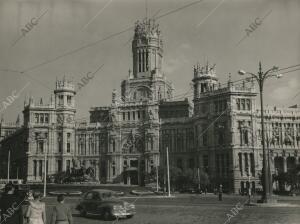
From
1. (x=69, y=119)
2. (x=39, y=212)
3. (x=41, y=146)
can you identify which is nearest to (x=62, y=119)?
(x=69, y=119)

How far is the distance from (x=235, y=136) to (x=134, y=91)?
86.6 ft

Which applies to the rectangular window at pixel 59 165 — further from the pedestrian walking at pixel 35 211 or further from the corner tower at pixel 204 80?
the pedestrian walking at pixel 35 211

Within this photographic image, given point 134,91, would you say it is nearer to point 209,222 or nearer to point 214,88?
point 214,88

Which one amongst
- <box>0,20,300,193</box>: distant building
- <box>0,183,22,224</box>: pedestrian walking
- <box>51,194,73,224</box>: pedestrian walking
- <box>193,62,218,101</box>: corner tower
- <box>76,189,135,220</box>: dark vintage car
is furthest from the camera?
<box>193,62,218,101</box>: corner tower

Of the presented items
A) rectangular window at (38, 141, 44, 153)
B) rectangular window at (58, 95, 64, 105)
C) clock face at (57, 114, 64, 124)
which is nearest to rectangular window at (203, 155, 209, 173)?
clock face at (57, 114, 64, 124)

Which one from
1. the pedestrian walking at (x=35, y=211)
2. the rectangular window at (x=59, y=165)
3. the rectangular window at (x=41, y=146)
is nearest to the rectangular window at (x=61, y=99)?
the rectangular window at (x=41, y=146)

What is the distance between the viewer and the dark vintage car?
23141 millimetres

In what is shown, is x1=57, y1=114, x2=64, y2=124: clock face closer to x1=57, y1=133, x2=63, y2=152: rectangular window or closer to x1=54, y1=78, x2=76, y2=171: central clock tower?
x1=54, y1=78, x2=76, y2=171: central clock tower

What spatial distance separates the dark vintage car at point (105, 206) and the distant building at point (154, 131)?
183 feet

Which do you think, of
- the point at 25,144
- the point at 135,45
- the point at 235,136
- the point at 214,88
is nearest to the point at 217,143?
the point at 235,136

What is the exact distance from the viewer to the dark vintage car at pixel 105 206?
2314cm

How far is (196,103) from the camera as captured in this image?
291ft

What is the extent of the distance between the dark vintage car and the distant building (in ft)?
183

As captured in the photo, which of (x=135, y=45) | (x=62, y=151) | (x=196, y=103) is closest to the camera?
(x=196, y=103)
